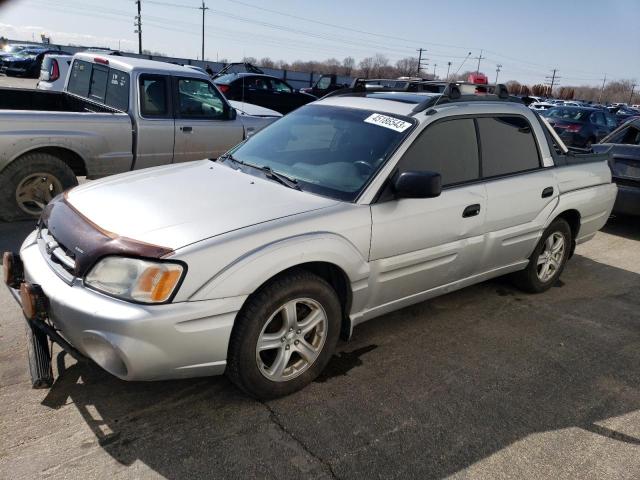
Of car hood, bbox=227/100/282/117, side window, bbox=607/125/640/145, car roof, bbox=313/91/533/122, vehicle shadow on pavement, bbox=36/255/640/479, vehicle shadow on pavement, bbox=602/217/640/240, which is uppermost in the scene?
car roof, bbox=313/91/533/122

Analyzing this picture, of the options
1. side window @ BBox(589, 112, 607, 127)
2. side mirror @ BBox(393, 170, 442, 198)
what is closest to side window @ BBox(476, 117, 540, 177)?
side mirror @ BBox(393, 170, 442, 198)

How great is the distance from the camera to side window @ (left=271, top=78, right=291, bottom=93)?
56.3 feet

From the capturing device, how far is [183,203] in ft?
9.96

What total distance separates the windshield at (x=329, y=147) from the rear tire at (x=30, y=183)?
2.68 m

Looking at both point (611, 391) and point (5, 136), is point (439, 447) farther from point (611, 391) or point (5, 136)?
point (5, 136)

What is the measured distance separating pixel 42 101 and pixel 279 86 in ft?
36.4

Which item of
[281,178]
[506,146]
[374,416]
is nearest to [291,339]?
[374,416]

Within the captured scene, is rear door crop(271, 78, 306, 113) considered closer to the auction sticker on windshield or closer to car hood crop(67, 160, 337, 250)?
the auction sticker on windshield

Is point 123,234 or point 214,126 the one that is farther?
point 214,126

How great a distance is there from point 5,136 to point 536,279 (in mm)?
5258

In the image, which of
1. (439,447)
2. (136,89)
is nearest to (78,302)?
(439,447)

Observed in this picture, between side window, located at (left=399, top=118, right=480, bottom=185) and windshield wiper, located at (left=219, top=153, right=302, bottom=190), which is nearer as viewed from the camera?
windshield wiper, located at (left=219, top=153, right=302, bottom=190)

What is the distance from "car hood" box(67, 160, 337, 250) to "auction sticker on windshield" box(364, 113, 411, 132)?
31.5 inches

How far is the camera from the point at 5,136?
17.6 ft
